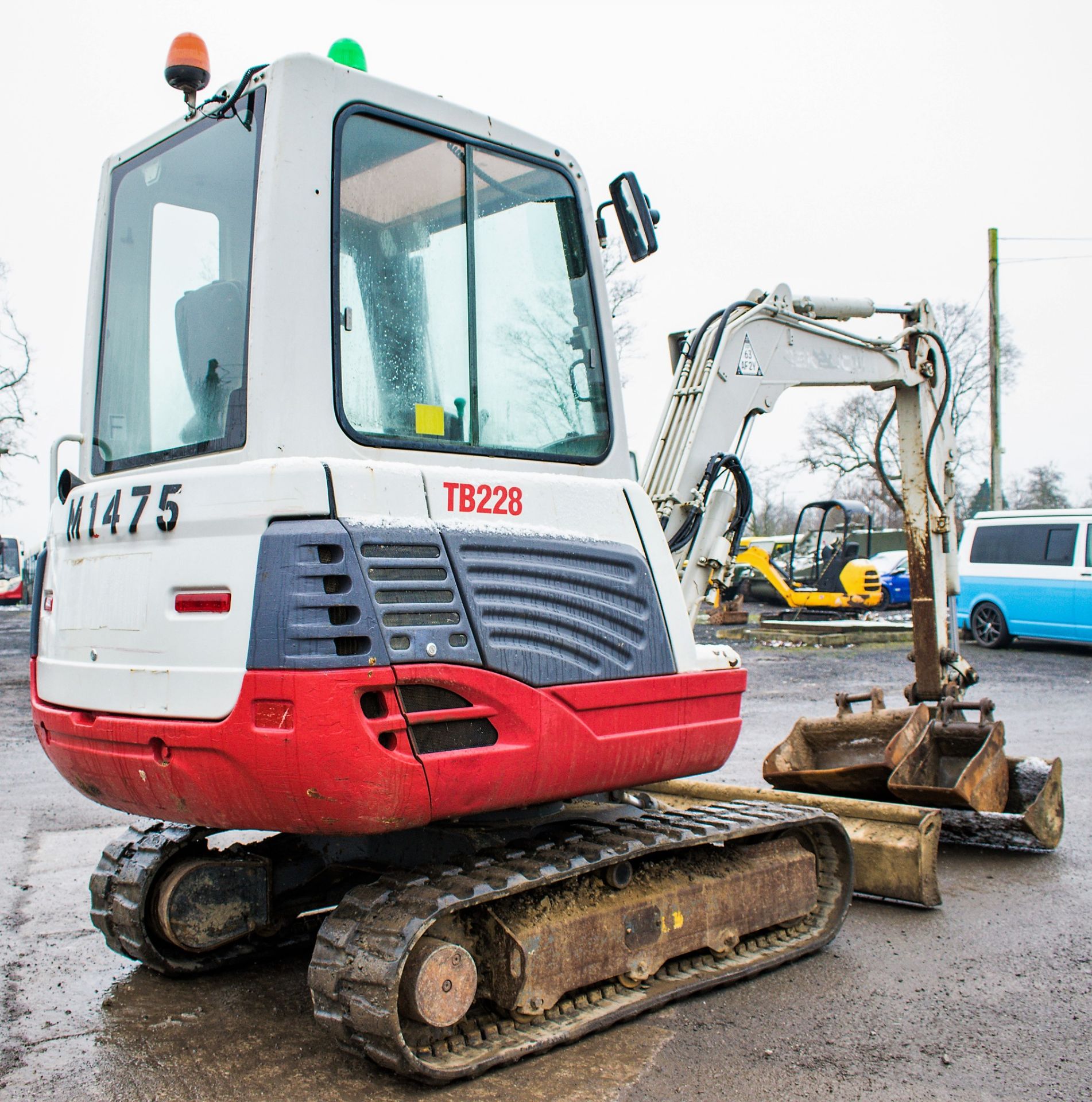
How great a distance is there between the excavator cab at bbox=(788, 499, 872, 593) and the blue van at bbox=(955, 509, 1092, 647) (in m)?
5.90

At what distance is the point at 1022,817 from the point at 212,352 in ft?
14.7

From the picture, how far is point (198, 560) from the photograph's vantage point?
125 inches

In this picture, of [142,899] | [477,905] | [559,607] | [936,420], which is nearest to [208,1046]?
[142,899]

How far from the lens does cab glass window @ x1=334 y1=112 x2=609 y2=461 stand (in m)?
3.40

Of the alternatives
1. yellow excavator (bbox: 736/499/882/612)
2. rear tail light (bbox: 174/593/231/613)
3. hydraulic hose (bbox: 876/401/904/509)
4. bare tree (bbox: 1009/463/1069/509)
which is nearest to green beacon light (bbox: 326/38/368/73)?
rear tail light (bbox: 174/593/231/613)

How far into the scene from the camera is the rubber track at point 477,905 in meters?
3.18

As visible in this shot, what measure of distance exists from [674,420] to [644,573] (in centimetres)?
137

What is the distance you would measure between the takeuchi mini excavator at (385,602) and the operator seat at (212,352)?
15 millimetres

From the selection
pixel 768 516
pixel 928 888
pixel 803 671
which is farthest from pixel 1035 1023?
pixel 768 516

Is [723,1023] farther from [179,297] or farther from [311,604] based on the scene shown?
[179,297]

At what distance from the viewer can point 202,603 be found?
3.17 m

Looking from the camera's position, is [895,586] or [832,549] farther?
[895,586]

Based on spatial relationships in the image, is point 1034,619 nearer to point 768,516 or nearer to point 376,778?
point 376,778

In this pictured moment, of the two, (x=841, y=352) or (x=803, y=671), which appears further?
(x=803, y=671)
